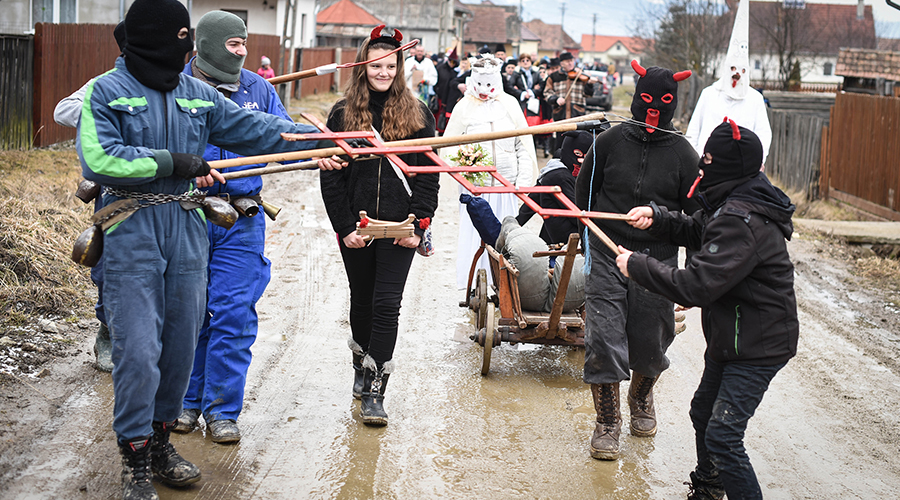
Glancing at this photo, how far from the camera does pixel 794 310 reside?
3.77 metres

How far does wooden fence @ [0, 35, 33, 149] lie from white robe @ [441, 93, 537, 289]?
24.1ft

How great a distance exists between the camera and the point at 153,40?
372cm

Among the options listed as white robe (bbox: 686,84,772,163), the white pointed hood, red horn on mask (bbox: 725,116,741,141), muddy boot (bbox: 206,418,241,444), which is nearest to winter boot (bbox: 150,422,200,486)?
muddy boot (bbox: 206,418,241,444)

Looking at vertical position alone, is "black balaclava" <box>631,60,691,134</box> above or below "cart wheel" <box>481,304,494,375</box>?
above

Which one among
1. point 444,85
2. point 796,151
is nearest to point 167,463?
point 796,151

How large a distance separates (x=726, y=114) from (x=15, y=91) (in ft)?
A: 31.5

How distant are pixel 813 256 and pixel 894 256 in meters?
1.00

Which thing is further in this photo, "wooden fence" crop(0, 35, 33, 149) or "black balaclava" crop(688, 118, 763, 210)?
"wooden fence" crop(0, 35, 33, 149)

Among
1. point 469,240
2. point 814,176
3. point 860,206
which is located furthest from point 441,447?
point 814,176

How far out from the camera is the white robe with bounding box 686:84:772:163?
8.72m

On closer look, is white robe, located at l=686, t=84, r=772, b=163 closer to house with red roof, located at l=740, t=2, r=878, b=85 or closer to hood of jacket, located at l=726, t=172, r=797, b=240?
hood of jacket, located at l=726, t=172, r=797, b=240

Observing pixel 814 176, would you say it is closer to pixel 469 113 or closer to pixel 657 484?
pixel 469 113

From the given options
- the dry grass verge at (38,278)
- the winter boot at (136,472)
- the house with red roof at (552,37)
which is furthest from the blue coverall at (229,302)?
the house with red roof at (552,37)

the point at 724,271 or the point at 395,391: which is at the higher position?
the point at 724,271
